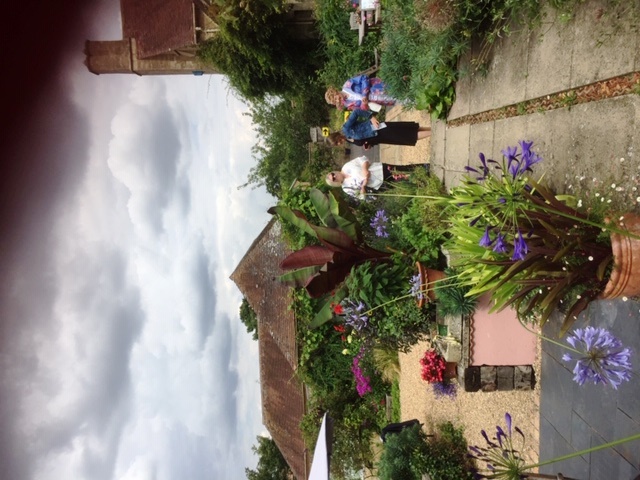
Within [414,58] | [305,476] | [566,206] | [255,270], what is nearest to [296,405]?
[305,476]

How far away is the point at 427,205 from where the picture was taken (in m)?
5.93

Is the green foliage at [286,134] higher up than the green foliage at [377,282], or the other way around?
the green foliage at [286,134]

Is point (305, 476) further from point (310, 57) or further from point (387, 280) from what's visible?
point (310, 57)

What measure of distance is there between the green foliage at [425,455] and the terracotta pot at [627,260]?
17.1ft

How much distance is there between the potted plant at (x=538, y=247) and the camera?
3.28 meters

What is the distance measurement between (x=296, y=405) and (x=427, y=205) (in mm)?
10550

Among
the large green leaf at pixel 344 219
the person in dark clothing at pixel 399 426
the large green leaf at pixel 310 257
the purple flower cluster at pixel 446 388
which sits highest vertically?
the large green leaf at pixel 344 219

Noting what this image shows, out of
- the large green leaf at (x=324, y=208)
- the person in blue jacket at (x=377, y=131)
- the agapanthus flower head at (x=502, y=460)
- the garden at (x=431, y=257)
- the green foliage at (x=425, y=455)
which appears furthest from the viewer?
the person in blue jacket at (x=377, y=131)

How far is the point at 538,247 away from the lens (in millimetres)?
3531

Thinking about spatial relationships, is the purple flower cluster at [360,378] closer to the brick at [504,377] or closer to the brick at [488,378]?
the brick at [488,378]

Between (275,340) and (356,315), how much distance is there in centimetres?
743

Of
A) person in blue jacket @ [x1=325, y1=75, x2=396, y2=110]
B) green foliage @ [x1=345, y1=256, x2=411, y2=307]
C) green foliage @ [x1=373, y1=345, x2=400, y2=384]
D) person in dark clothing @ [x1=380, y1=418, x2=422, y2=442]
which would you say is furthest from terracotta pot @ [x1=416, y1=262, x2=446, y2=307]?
green foliage @ [x1=373, y1=345, x2=400, y2=384]

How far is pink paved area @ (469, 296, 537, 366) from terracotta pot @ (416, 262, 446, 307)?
0.60m

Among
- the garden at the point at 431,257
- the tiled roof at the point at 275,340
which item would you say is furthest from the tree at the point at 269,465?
the garden at the point at 431,257
